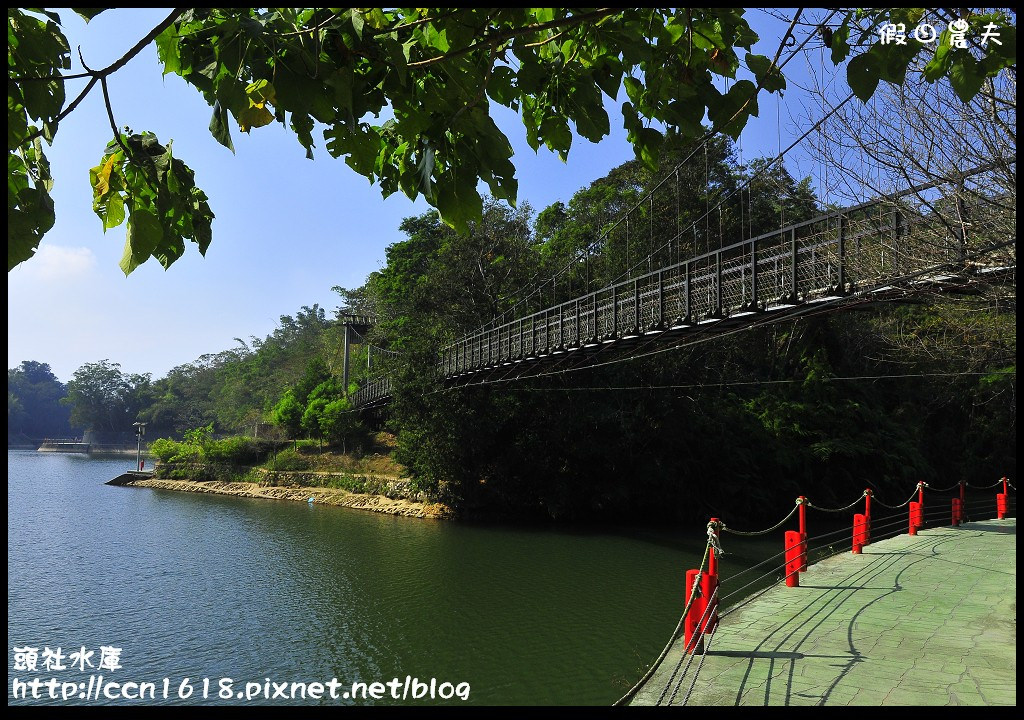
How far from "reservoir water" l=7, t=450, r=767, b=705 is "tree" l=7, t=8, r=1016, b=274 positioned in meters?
4.67

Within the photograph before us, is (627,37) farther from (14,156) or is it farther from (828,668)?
(828,668)

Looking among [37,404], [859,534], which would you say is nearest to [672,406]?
[859,534]

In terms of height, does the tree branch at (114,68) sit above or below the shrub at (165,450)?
above

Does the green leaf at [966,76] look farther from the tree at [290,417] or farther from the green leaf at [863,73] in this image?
the tree at [290,417]

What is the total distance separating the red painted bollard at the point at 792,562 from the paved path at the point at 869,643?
106 mm

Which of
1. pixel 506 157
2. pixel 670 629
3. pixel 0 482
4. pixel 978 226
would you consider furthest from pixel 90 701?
pixel 978 226

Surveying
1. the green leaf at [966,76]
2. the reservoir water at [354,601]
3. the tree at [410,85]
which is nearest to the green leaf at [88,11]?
the tree at [410,85]

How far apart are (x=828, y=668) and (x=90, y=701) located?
207 inches

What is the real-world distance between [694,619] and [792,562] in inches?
85.4

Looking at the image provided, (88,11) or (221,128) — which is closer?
(88,11)

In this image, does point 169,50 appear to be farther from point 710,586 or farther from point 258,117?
point 710,586

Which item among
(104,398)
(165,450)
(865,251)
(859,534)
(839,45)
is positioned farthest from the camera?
(104,398)

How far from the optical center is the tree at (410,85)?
3.76 feet

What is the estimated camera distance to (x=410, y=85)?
1398 millimetres
